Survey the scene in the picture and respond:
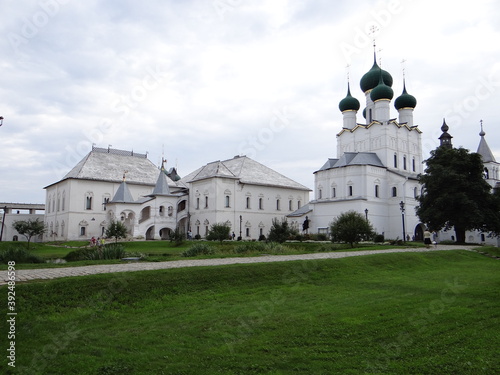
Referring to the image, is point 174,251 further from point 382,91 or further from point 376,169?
point 382,91

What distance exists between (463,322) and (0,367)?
23.5 ft

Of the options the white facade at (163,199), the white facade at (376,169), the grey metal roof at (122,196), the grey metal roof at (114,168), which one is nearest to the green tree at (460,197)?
the white facade at (376,169)

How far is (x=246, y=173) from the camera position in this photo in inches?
1948

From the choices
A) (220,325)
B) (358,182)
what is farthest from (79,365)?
(358,182)

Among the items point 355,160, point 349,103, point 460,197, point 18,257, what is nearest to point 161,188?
point 355,160

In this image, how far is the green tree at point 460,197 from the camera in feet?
100.0

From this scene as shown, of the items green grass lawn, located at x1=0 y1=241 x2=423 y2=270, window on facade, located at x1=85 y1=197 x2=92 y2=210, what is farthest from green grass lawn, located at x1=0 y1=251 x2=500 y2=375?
window on facade, located at x1=85 y1=197 x2=92 y2=210

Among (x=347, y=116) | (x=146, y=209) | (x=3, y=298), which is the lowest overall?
(x=3, y=298)

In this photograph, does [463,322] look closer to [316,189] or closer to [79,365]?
[79,365]

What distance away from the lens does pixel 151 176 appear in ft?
177

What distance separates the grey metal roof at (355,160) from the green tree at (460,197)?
38.5 feet

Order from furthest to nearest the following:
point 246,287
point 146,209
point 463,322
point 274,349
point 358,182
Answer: point 146,209 → point 358,182 → point 246,287 → point 463,322 → point 274,349

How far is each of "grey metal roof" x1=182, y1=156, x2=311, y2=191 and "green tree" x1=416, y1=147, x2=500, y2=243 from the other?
20962 millimetres

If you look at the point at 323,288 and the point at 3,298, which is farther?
the point at 323,288
